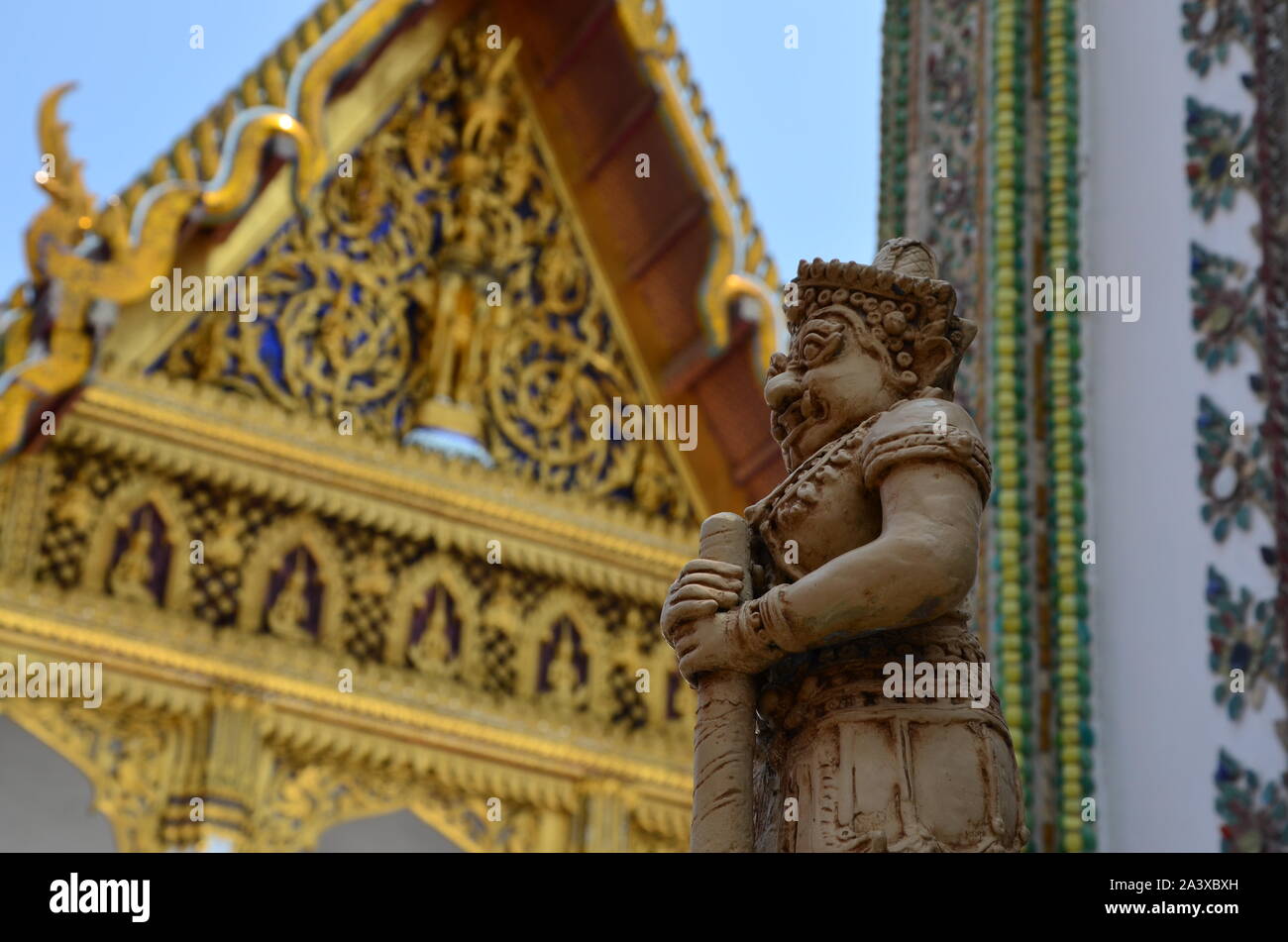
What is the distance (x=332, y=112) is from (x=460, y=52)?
0.55 metres

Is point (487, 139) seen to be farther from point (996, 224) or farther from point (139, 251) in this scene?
point (996, 224)

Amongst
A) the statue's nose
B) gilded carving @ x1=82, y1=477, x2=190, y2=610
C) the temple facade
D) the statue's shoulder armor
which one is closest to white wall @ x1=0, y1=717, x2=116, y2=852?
the temple facade

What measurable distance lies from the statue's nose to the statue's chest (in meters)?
0.10

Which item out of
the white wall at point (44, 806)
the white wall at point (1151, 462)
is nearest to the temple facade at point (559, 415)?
the white wall at point (1151, 462)

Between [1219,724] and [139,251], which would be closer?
[1219,724]

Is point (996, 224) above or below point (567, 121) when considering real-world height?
below

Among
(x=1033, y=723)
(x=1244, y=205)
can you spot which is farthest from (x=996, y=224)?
(x=1033, y=723)

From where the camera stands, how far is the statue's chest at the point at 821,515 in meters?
2.51

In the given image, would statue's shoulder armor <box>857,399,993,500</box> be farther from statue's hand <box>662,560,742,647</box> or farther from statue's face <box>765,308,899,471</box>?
statue's hand <box>662,560,742,647</box>

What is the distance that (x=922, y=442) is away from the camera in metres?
2.43

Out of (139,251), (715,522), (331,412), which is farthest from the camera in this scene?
(331,412)

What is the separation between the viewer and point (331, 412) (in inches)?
239

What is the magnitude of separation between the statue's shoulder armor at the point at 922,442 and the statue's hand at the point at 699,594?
0.62 feet

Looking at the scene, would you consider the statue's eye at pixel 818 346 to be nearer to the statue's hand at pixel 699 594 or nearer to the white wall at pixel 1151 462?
the statue's hand at pixel 699 594
